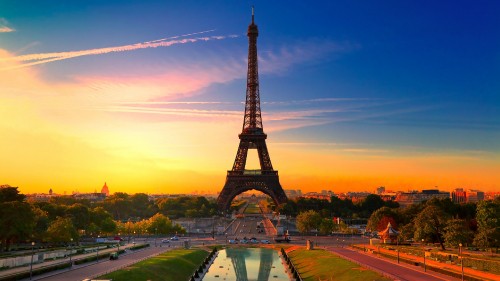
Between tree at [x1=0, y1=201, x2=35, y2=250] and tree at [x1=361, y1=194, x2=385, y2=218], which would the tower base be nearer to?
tree at [x1=361, y1=194, x2=385, y2=218]

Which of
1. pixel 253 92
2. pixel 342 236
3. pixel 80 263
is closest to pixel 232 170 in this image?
pixel 253 92

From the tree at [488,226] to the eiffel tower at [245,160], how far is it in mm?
82614

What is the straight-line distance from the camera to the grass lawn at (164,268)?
52.5 m

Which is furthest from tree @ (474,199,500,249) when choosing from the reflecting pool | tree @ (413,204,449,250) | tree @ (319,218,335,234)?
tree @ (319,218,335,234)

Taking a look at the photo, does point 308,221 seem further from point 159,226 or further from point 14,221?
point 14,221

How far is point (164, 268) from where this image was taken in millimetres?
61312

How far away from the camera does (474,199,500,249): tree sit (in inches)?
2584

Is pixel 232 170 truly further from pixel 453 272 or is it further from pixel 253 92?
pixel 453 272

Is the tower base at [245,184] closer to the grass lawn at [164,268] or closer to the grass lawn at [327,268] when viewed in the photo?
the grass lawn at [327,268]


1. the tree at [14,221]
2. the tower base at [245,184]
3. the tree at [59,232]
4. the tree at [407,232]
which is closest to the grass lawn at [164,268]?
the tree at [59,232]

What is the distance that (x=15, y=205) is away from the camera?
71.2 meters

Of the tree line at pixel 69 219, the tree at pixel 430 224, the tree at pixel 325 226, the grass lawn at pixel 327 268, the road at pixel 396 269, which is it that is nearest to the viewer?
the road at pixel 396 269

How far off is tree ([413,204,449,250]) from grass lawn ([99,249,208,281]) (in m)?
37.7

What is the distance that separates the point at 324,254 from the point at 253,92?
78.6 metres
